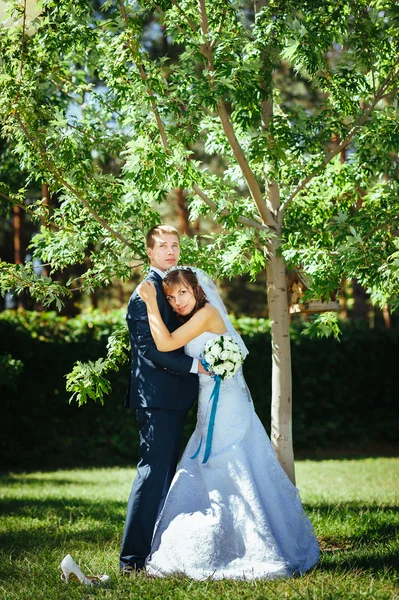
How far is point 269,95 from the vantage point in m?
5.29

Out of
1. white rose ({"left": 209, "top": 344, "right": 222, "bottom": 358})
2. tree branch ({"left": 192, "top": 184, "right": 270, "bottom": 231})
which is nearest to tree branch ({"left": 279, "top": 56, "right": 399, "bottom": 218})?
tree branch ({"left": 192, "top": 184, "right": 270, "bottom": 231})

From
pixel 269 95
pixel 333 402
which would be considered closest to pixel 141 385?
pixel 269 95

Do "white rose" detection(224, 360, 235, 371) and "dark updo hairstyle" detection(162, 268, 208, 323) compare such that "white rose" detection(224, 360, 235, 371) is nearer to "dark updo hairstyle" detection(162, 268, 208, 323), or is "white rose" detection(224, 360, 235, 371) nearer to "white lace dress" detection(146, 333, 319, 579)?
"white lace dress" detection(146, 333, 319, 579)

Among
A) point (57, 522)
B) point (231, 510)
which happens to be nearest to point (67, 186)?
point (231, 510)

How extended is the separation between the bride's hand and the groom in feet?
0.13

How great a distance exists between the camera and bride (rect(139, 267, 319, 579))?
→ 4.19 metres

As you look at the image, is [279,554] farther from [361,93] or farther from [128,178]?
[361,93]

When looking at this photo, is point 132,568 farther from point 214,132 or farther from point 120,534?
point 214,132

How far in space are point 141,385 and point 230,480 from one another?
2.72ft

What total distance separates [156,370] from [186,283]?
0.60 meters

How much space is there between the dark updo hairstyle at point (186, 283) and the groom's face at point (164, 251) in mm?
180

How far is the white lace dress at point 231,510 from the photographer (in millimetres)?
4180

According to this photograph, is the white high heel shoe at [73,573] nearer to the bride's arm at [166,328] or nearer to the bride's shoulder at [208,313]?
the bride's arm at [166,328]

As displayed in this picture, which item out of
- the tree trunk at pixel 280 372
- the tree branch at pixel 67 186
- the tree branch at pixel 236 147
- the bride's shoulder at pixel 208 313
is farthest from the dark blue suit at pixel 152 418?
the tree branch at pixel 236 147
